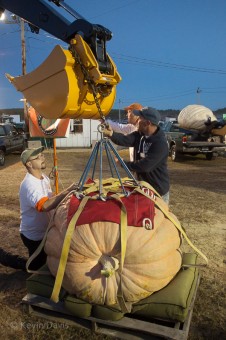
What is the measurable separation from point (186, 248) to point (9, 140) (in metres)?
13.1

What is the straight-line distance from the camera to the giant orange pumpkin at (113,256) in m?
2.88

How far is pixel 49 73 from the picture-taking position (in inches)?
135

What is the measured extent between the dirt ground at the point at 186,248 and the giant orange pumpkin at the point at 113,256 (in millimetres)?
675

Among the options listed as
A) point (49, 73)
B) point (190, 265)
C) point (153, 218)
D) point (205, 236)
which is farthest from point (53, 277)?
point (205, 236)

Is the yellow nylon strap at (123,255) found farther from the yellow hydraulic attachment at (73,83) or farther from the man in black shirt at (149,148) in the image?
the man in black shirt at (149,148)

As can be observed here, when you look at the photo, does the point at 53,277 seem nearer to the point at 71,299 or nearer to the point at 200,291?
the point at 71,299

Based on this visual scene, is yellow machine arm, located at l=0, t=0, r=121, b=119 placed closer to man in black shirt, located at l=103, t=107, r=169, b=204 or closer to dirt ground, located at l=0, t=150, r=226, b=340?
man in black shirt, located at l=103, t=107, r=169, b=204

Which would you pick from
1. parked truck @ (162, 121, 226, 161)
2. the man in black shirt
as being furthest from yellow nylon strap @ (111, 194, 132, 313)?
parked truck @ (162, 121, 226, 161)

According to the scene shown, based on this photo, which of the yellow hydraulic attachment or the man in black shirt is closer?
the yellow hydraulic attachment

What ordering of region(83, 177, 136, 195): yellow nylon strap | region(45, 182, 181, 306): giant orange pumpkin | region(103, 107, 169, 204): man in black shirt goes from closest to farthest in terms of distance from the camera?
1. region(45, 182, 181, 306): giant orange pumpkin
2. region(83, 177, 136, 195): yellow nylon strap
3. region(103, 107, 169, 204): man in black shirt

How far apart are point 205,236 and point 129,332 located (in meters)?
3.16

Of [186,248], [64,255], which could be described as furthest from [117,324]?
[186,248]

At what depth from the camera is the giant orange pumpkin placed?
2.88 meters

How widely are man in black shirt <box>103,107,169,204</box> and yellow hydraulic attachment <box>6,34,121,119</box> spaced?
25.8 inches
